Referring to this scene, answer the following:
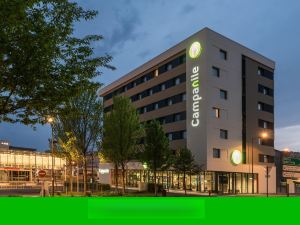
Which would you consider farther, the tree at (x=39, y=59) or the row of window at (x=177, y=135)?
the row of window at (x=177, y=135)

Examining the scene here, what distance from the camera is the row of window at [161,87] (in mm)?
58906

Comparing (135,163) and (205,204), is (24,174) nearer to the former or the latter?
(135,163)

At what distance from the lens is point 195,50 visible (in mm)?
54906

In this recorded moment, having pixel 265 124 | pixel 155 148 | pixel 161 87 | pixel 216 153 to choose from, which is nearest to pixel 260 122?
pixel 265 124

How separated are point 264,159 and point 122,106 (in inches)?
1142

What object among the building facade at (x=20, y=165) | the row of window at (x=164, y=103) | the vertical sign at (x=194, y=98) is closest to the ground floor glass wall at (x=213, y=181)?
the vertical sign at (x=194, y=98)

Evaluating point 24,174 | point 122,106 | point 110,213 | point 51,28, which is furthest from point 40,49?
point 24,174

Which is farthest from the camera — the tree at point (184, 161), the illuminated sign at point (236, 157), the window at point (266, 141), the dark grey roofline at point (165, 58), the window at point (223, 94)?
the window at point (266, 141)

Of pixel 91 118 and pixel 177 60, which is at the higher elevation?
pixel 177 60

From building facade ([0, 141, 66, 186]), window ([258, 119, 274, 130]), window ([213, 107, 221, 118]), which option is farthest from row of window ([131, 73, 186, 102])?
building facade ([0, 141, 66, 186])

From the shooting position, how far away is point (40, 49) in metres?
9.76

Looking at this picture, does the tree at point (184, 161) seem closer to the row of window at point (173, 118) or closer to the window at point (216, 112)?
the window at point (216, 112)

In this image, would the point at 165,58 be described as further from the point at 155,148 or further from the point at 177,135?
the point at 155,148

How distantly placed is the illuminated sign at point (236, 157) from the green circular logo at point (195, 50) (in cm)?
1503
